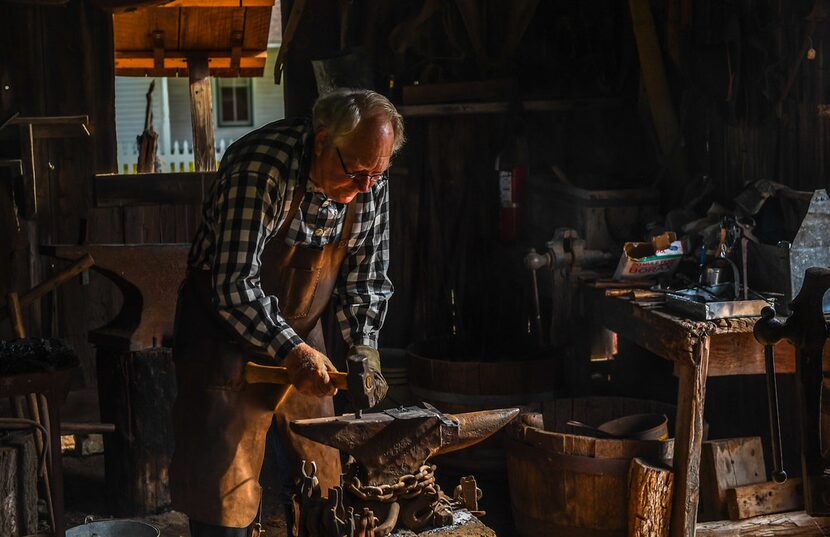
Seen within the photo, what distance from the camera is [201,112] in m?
7.33

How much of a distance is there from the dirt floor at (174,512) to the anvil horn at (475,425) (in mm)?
2062

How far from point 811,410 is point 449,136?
167 inches

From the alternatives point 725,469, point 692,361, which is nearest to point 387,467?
point 692,361

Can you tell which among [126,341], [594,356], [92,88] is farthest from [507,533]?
[92,88]

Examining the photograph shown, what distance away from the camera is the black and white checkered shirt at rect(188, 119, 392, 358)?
356 cm

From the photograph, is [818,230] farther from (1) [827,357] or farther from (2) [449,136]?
(2) [449,136]

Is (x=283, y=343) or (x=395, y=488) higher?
(x=283, y=343)

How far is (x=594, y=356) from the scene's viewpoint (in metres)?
5.70

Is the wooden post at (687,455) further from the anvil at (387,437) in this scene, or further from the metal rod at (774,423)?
the anvil at (387,437)

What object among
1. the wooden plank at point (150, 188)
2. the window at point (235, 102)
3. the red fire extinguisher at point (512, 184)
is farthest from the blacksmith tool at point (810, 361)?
the window at point (235, 102)

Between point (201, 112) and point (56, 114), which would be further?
point (201, 112)

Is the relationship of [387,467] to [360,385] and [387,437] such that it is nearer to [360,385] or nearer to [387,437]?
[387,437]

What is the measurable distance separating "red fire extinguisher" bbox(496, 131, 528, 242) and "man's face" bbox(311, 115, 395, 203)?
3.04 meters

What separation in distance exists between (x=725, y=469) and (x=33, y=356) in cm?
295
